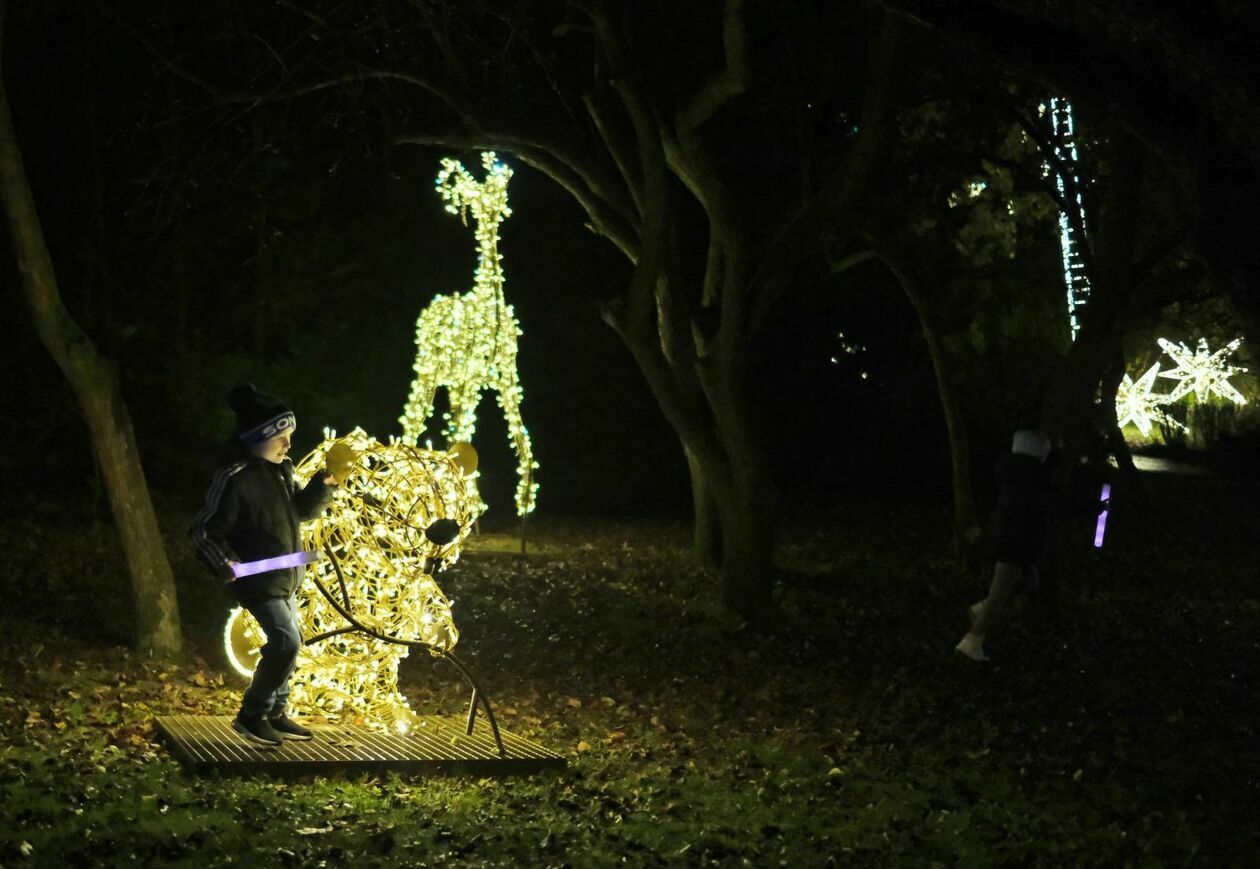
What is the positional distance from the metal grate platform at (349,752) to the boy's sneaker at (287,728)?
0.20 ft

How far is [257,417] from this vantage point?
7992mm

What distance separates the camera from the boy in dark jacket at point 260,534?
787 centimetres

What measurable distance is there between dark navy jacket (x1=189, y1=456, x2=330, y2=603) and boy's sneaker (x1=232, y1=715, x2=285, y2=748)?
65 cm

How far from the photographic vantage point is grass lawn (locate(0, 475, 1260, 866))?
689cm

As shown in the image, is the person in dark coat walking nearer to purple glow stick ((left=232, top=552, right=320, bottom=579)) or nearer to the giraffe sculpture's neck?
purple glow stick ((left=232, top=552, right=320, bottom=579))

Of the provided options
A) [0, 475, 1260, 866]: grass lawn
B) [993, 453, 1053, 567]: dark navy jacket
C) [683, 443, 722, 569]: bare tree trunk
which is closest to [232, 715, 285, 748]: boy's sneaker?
[0, 475, 1260, 866]: grass lawn

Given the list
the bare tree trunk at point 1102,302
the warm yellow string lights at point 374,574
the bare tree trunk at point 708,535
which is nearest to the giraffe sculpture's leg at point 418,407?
the bare tree trunk at point 708,535

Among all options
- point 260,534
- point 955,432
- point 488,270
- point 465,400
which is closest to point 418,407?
point 465,400

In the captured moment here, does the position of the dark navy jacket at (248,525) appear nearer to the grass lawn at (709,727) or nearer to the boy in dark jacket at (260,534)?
the boy in dark jacket at (260,534)

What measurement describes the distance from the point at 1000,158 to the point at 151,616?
47.5ft

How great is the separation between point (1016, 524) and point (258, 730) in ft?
20.9

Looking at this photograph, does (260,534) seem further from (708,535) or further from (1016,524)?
(708,535)

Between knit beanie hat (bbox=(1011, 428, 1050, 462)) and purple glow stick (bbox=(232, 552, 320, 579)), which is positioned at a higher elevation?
knit beanie hat (bbox=(1011, 428, 1050, 462))

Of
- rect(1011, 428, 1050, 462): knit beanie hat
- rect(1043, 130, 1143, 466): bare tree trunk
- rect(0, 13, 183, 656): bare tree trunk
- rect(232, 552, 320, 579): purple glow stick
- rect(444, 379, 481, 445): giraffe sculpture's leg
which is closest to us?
rect(232, 552, 320, 579): purple glow stick
